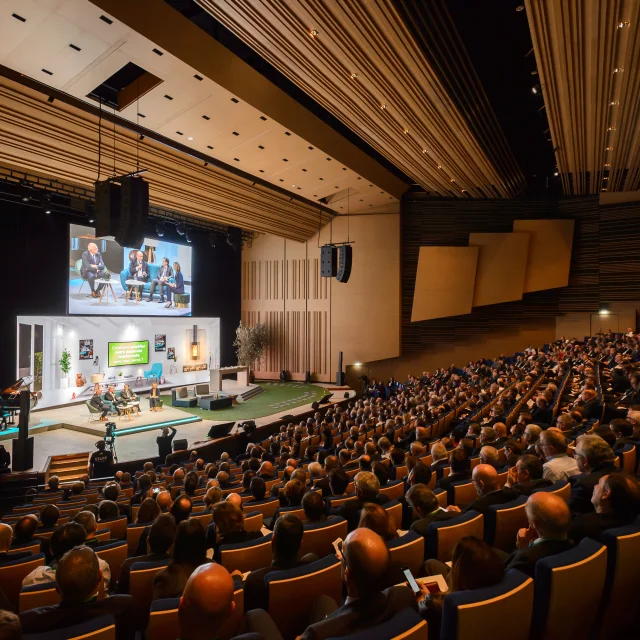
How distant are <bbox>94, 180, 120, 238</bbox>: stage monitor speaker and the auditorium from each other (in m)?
0.05

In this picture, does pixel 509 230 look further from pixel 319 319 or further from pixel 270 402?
Answer: pixel 270 402

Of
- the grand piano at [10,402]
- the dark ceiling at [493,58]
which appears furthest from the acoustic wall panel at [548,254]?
the grand piano at [10,402]

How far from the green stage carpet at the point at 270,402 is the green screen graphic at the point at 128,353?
1785 mm

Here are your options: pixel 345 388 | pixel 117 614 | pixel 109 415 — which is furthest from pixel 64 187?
pixel 117 614

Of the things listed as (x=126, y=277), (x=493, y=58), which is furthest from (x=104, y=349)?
(x=493, y=58)

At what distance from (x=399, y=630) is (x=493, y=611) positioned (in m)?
0.34

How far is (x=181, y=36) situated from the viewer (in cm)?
780

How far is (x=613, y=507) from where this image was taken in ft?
7.32

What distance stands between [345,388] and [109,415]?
31.3 feet

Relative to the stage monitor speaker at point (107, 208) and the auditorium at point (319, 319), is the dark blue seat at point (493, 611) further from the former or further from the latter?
the stage monitor speaker at point (107, 208)

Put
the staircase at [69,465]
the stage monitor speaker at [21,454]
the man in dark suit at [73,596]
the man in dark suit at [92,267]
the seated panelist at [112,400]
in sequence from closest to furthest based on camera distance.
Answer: the man in dark suit at [73,596] → the stage monitor speaker at [21,454] → the staircase at [69,465] → the seated panelist at [112,400] → the man in dark suit at [92,267]

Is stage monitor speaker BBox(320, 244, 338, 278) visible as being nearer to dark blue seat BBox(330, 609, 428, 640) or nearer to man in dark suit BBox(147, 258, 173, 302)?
man in dark suit BBox(147, 258, 173, 302)

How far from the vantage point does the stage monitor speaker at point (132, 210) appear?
7465mm

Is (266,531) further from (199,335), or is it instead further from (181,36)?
(199,335)
